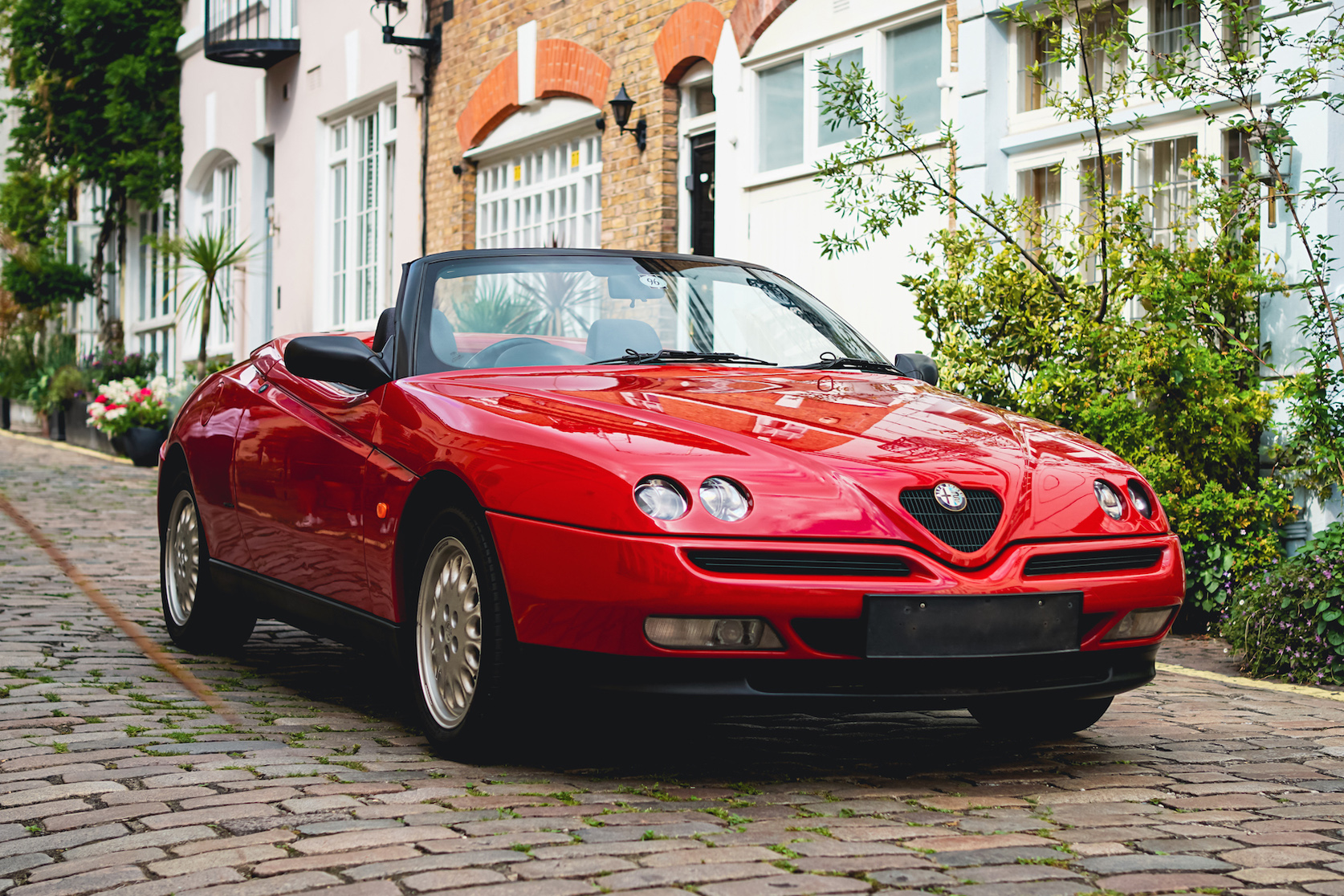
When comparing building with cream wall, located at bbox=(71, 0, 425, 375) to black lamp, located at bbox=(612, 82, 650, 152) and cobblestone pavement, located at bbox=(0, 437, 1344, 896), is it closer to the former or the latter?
black lamp, located at bbox=(612, 82, 650, 152)

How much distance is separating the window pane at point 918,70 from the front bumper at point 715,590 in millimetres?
6938

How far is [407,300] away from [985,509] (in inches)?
84.8

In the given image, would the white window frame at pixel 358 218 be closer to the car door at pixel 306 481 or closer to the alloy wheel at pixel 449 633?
the car door at pixel 306 481

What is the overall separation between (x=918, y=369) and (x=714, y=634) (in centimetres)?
202

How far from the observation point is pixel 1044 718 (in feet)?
16.6

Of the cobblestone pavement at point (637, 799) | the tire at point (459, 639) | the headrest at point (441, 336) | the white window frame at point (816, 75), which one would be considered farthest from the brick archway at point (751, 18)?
the tire at point (459, 639)

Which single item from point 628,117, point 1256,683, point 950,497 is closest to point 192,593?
point 950,497

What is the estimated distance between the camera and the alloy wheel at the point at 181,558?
6.66 m

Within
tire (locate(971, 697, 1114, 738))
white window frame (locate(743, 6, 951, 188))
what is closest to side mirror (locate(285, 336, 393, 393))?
tire (locate(971, 697, 1114, 738))

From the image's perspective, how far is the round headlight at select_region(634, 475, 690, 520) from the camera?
391 cm

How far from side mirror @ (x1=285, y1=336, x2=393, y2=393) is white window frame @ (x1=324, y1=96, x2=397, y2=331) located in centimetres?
1304

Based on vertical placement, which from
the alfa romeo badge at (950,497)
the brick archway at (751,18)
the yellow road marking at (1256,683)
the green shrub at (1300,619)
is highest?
the brick archway at (751,18)

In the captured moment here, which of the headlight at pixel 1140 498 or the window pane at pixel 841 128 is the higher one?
the window pane at pixel 841 128

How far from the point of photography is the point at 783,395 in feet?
15.8
